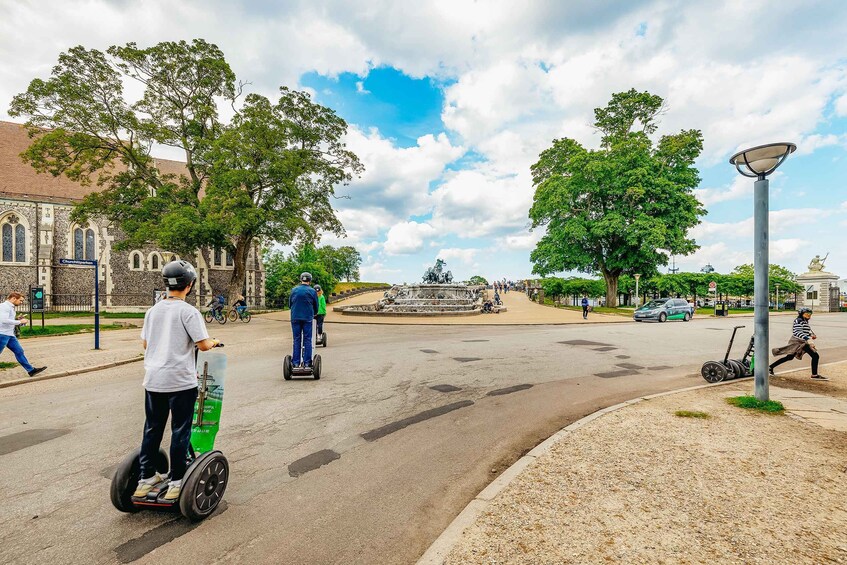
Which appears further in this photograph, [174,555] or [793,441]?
[793,441]

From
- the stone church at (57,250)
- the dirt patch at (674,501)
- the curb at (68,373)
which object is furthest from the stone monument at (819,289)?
the stone church at (57,250)

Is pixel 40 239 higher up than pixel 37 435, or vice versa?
pixel 40 239

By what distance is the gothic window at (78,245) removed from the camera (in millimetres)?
35219

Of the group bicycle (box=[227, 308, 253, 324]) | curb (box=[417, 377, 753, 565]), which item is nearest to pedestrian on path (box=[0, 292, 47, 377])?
curb (box=[417, 377, 753, 565])

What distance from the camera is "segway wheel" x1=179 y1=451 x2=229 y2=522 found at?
2.92 m

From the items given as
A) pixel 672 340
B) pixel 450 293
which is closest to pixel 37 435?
pixel 672 340

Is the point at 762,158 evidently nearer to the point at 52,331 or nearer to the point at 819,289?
the point at 52,331

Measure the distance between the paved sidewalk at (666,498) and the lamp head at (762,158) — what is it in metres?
3.80

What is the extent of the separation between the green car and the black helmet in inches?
1010

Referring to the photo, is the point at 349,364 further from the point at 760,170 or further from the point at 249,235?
the point at 249,235

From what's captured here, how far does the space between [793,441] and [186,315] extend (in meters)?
6.63

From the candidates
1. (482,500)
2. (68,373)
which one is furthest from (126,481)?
Answer: (68,373)

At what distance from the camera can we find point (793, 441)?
4.61 meters

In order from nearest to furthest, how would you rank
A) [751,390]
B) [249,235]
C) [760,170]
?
[760,170], [751,390], [249,235]
